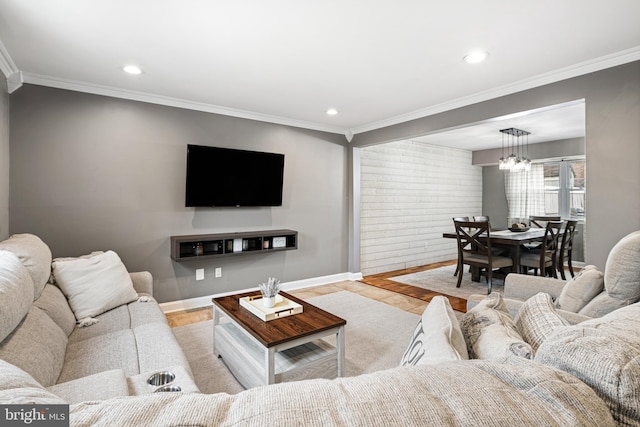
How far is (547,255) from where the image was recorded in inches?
184

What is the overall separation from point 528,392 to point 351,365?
82.4 inches

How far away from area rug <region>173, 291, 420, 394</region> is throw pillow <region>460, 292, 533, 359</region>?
141 centimetres

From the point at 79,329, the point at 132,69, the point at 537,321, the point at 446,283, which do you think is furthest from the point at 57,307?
the point at 446,283

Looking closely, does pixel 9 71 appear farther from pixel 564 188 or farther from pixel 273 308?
pixel 564 188

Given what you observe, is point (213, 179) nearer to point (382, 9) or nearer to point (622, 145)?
point (382, 9)

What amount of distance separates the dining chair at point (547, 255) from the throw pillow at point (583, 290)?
9.54 feet

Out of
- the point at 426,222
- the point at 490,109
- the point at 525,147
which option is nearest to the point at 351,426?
the point at 490,109

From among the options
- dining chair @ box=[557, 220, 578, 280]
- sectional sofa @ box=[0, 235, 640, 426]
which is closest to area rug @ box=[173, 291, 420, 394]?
sectional sofa @ box=[0, 235, 640, 426]

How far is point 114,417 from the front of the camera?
45 cm

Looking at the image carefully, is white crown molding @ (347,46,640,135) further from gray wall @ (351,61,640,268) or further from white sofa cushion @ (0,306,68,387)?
white sofa cushion @ (0,306,68,387)

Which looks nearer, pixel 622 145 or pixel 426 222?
pixel 622 145

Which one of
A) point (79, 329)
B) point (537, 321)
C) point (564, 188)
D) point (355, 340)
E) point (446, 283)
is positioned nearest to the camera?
point (537, 321)

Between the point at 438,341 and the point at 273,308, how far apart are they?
156cm

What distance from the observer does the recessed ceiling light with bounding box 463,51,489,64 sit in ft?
8.16
